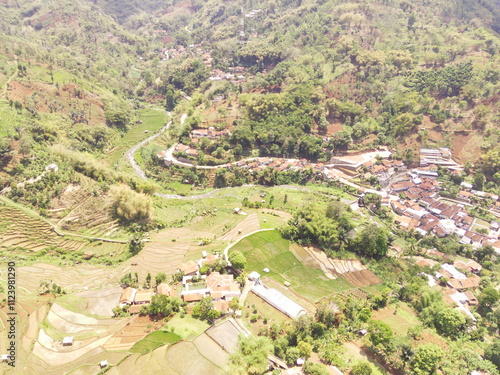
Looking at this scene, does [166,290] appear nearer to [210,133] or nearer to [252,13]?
[210,133]

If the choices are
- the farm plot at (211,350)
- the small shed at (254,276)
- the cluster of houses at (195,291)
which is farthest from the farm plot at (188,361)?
the small shed at (254,276)

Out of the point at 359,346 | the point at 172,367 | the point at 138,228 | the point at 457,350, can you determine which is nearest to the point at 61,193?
the point at 138,228

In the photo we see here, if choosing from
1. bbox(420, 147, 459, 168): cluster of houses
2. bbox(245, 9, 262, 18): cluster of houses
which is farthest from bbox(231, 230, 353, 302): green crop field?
bbox(245, 9, 262, 18): cluster of houses

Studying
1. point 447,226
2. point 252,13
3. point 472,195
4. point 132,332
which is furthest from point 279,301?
point 252,13

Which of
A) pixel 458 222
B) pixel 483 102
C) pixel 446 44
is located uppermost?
pixel 446 44

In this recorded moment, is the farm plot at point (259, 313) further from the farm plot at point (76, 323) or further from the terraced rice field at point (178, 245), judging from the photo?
the farm plot at point (76, 323)

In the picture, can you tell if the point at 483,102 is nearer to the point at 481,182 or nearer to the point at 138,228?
the point at 481,182
